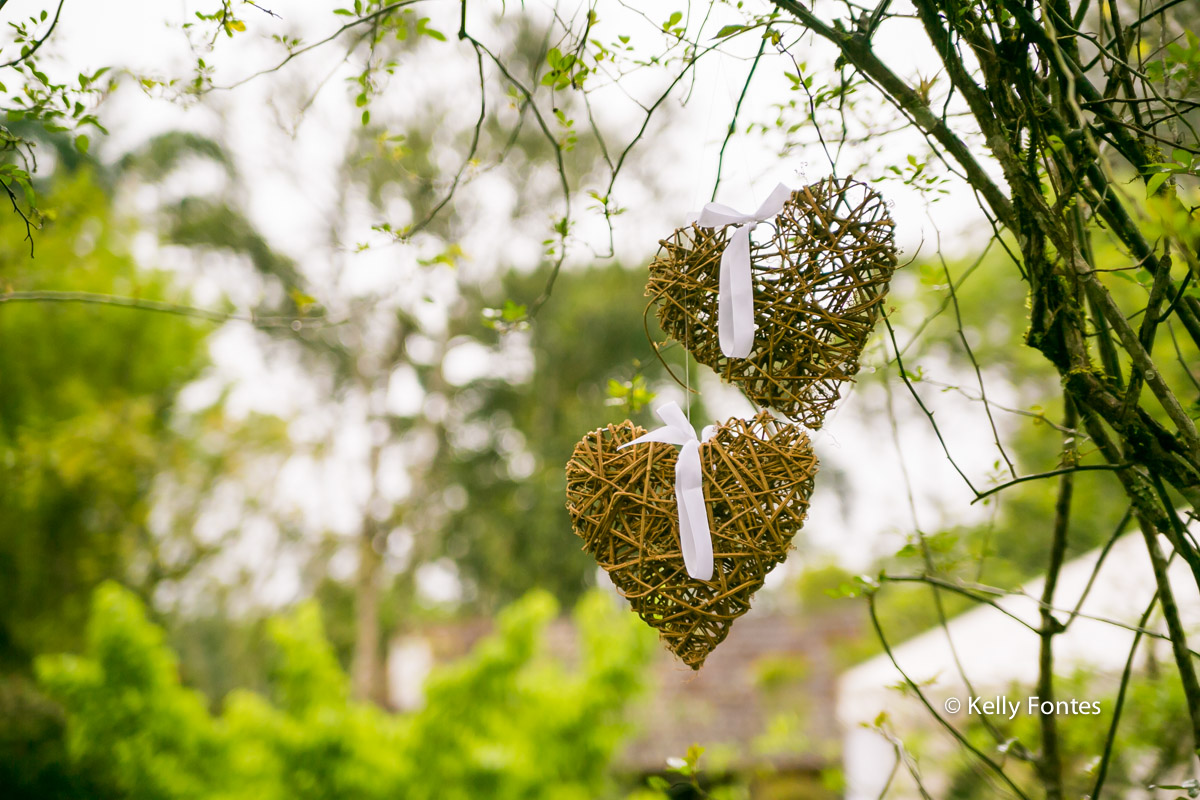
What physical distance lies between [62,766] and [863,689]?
18.8 feet

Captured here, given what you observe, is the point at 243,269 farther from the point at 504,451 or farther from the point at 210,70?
the point at 210,70

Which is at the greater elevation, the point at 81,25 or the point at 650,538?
the point at 81,25

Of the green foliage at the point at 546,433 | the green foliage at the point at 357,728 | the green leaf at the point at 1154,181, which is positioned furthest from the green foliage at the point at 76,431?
the green leaf at the point at 1154,181

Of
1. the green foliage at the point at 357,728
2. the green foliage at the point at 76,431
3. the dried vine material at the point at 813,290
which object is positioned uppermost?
the green foliage at the point at 76,431

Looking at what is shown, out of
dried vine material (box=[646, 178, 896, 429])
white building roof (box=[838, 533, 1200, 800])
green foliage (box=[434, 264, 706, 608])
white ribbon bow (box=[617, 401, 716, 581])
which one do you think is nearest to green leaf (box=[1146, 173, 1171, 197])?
dried vine material (box=[646, 178, 896, 429])

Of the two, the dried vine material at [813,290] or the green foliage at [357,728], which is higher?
the dried vine material at [813,290]

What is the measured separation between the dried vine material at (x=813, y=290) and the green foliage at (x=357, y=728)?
311 centimetres

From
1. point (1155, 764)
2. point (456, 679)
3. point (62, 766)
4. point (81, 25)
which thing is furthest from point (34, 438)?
point (1155, 764)

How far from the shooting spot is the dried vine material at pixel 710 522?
89 cm

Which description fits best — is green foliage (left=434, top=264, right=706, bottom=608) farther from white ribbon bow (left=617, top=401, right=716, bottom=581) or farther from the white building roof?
white ribbon bow (left=617, top=401, right=716, bottom=581)

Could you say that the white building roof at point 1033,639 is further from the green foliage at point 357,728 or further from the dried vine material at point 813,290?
the dried vine material at point 813,290

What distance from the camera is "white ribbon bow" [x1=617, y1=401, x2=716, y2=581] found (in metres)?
0.85

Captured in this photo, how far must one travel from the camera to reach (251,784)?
3928 mm

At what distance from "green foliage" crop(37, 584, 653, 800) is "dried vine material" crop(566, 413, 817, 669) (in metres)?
3.03
